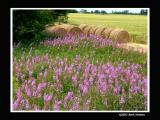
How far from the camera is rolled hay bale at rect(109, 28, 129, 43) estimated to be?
34.3 ft

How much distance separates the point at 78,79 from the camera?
7.77 m

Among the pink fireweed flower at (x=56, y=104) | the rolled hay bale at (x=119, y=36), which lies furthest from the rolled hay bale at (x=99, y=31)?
the pink fireweed flower at (x=56, y=104)

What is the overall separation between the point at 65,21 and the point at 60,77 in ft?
13.7

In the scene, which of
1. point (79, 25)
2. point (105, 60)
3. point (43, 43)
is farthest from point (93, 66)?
point (79, 25)

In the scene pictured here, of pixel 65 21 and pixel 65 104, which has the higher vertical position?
pixel 65 21

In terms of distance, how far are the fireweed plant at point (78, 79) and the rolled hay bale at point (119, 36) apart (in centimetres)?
52

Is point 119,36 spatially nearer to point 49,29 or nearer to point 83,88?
point 49,29

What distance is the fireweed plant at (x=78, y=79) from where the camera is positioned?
22.4 feet

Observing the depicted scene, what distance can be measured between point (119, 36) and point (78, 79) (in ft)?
10.0

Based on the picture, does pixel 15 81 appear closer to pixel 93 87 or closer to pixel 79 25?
pixel 93 87

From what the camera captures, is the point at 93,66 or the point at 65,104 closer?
the point at 65,104

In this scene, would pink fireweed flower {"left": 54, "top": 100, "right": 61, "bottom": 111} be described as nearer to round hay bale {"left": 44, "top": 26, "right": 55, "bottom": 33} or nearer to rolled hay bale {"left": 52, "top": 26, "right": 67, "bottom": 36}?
rolled hay bale {"left": 52, "top": 26, "right": 67, "bottom": 36}

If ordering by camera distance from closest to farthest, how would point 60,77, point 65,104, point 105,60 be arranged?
point 65,104
point 60,77
point 105,60

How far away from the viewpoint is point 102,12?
24.9ft
